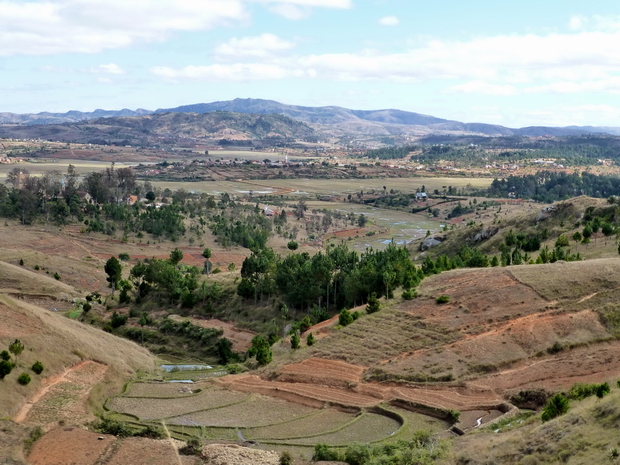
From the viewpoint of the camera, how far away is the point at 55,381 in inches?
1682

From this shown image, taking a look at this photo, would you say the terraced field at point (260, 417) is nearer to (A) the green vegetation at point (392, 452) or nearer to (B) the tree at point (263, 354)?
(A) the green vegetation at point (392, 452)

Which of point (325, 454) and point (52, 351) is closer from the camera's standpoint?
point (325, 454)

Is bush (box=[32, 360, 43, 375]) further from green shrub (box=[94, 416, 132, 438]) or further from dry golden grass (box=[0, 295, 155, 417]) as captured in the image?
green shrub (box=[94, 416, 132, 438])

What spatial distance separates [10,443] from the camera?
107 ft

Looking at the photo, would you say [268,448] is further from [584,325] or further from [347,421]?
[584,325]

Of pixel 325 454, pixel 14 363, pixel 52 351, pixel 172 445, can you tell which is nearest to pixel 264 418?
pixel 172 445

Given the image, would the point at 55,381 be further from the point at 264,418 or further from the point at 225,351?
the point at 225,351

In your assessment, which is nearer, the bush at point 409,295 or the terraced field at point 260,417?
the terraced field at point 260,417

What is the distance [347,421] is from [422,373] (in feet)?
22.9

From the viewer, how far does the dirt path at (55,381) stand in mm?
37147

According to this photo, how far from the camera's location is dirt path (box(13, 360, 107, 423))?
37147 mm

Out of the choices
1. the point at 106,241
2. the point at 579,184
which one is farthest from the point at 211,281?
the point at 579,184

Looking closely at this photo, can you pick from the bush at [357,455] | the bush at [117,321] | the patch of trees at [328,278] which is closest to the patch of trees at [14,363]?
the bush at [357,455]

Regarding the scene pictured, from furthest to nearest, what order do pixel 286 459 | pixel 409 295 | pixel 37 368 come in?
pixel 409 295 < pixel 37 368 < pixel 286 459
